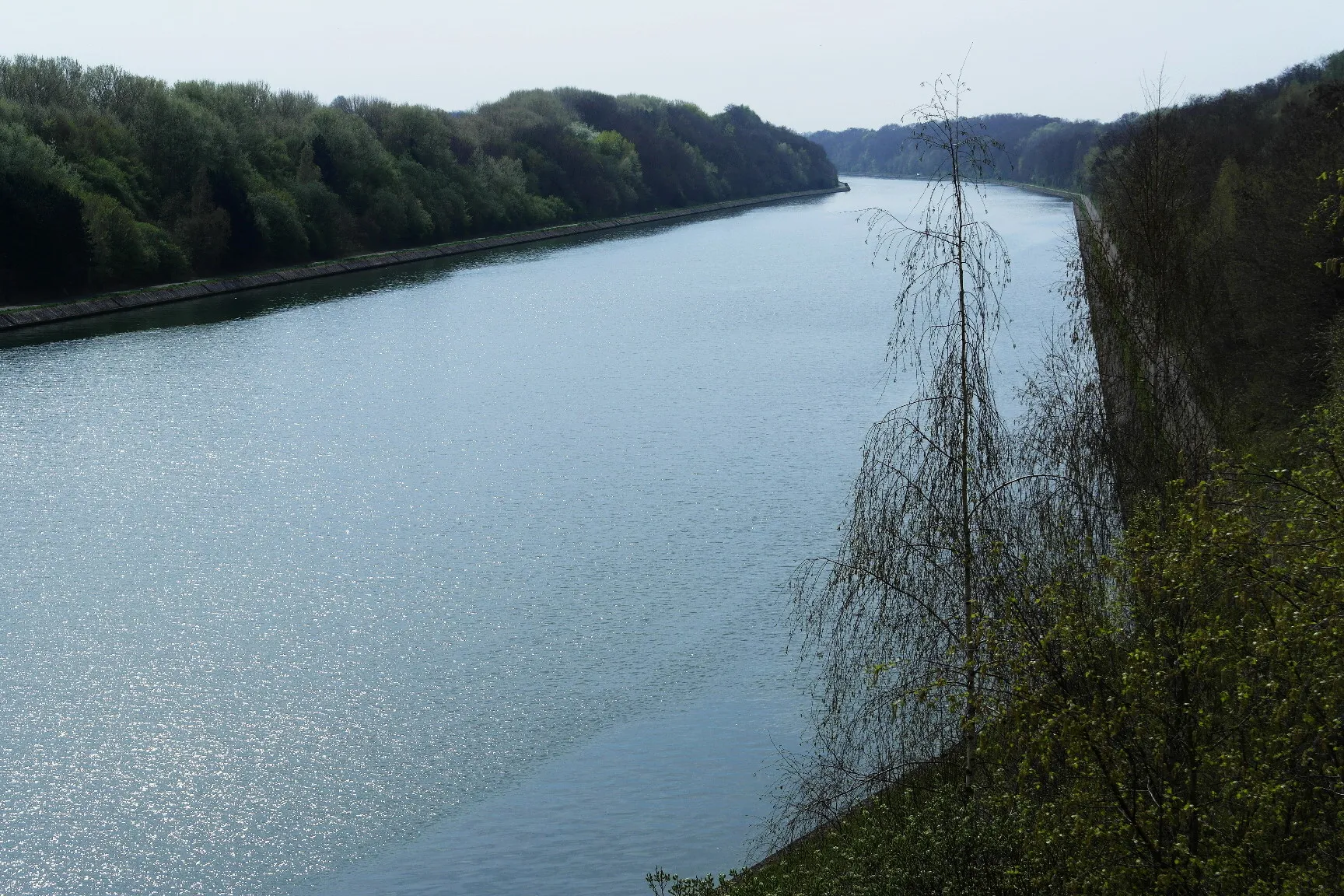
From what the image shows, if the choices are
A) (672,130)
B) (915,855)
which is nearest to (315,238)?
(915,855)

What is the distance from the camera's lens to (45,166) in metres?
45.1

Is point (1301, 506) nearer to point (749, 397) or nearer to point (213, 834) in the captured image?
point (213, 834)

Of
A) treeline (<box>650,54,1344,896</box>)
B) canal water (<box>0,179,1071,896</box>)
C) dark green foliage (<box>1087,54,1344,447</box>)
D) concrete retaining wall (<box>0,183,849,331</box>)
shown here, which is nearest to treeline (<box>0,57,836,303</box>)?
concrete retaining wall (<box>0,183,849,331</box>)

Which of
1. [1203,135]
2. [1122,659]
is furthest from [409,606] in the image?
[1203,135]

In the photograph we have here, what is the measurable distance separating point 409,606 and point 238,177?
1716 inches

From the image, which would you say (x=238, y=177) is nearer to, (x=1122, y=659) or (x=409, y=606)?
(x=409, y=606)

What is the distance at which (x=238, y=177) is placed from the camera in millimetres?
55375

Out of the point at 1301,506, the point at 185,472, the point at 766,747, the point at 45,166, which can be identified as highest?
the point at 45,166

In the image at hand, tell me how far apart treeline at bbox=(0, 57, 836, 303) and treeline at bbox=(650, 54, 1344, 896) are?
37994mm

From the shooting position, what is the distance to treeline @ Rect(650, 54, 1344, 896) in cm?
606

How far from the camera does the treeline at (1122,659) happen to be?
6.06m

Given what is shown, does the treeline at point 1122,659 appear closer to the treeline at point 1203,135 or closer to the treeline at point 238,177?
the treeline at point 1203,135

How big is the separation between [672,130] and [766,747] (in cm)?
11584

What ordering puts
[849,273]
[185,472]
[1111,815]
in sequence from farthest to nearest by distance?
[849,273], [185,472], [1111,815]
